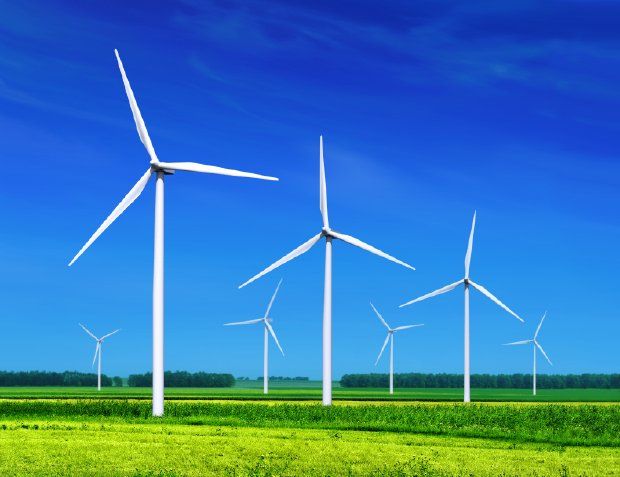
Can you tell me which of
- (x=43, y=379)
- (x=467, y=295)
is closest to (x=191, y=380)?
(x=43, y=379)

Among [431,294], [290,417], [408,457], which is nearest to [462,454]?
[408,457]

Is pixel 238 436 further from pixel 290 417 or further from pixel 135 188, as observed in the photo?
pixel 135 188

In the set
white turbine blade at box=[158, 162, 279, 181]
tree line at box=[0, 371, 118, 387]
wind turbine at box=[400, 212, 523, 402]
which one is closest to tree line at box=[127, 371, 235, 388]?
tree line at box=[0, 371, 118, 387]

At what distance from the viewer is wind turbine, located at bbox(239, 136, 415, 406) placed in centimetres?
6216

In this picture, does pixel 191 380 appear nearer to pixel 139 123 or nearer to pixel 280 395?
pixel 280 395

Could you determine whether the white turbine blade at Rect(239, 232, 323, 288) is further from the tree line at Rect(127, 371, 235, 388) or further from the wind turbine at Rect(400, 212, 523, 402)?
the tree line at Rect(127, 371, 235, 388)

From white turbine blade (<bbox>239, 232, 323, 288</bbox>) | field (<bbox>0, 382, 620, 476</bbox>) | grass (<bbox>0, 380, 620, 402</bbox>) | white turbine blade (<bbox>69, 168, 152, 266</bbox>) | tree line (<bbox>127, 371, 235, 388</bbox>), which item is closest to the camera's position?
field (<bbox>0, 382, 620, 476</bbox>)

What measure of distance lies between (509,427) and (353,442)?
42.4 feet

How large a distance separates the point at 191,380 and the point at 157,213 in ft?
436

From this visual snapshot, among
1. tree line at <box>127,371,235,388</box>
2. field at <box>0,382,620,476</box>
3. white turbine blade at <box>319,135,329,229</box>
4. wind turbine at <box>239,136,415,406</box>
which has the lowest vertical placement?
tree line at <box>127,371,235,388</box>

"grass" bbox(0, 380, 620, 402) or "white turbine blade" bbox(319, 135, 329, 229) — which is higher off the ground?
"white turbine blade" bbox(319, 135, 329, 229)

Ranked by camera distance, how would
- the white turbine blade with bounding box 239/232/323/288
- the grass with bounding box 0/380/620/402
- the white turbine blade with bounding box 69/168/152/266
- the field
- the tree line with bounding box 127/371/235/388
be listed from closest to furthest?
1. the field
2. the white turbine blade with bounding box 69/168/152/266
3. the white turbine blade with bounding box 239/232/323/288
4. the grass with bounding box 0/380/620/402
5. the tree line with bounding box 127/371/235/388

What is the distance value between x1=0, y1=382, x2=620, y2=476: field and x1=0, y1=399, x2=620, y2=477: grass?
2.2 inches

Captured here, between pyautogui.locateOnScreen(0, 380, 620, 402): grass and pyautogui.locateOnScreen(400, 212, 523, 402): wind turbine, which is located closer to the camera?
pyautogui.locateOnScreen(400, 212, 523, 402): wind turbine
